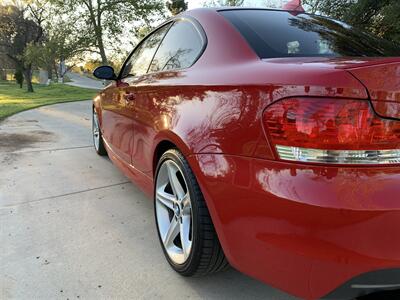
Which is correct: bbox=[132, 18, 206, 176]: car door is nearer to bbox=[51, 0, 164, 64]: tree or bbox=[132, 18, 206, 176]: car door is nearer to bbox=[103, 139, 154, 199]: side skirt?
bbox=[103, 139, 154, 199]: side skirt

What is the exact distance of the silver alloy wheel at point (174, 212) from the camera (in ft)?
8.09

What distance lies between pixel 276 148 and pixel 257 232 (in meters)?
0.38

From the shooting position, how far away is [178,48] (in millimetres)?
2975

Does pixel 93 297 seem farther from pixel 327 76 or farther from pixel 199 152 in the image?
pixel 327 76

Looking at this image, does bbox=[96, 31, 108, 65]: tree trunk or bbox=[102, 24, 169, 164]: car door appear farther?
bbox=[96, 31, 108, 65]: tree trunk

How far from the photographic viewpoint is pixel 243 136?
1.86 m

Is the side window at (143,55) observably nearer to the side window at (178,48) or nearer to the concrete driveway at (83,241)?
the side window at (178,48)

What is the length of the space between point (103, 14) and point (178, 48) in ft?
76.4

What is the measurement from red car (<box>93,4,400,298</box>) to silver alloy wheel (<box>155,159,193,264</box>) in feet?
0.03

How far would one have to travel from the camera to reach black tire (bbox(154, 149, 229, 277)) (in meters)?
2.20

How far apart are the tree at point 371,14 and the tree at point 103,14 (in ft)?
47.0

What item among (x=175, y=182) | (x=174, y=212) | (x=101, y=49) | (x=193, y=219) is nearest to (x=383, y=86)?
(x=193, y=219)

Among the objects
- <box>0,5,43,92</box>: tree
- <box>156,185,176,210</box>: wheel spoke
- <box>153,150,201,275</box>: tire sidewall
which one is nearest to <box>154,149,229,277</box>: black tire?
<box>153,150,201,275</box>: tire sidewall

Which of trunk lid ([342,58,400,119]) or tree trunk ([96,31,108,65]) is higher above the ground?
tree trunk ([96,31,108,65])
